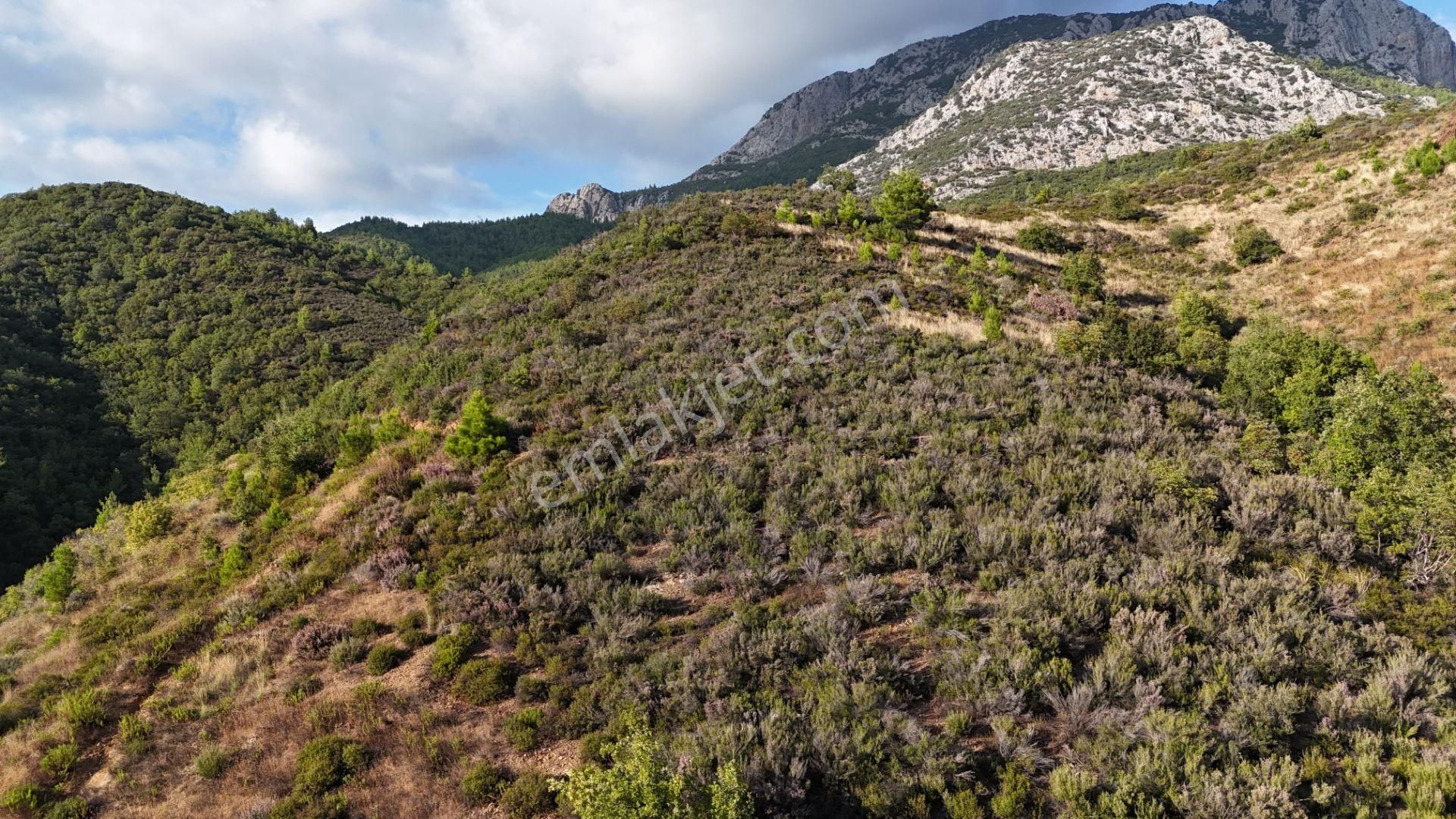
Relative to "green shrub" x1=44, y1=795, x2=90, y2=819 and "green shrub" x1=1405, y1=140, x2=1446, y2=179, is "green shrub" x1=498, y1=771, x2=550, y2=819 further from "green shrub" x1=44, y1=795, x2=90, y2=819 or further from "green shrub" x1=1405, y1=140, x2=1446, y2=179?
"green shrub" x1=1405, y1=140, x2=1446, y2=179

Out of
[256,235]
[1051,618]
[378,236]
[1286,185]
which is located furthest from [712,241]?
[378,236]

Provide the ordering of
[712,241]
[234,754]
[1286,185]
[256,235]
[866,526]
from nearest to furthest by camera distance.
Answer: [234,754], [866,526], [712,241], [1286,185], [256,235]

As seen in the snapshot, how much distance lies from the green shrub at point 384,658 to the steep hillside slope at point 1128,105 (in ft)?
387

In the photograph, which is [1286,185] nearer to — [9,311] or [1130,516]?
[1130,516]

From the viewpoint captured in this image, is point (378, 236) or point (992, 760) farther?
point (378, 236)

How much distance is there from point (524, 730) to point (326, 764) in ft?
7.28

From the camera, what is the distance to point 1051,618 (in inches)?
278

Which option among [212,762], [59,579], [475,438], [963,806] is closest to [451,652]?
[212,762]

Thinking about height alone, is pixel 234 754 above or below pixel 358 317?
below

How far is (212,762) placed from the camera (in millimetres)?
6625

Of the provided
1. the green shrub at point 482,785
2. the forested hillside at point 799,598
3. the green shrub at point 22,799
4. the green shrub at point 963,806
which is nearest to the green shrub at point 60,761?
the forested hillside at point 799,598

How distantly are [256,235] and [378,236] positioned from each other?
255ft

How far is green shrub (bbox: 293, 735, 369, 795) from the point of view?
621 centimetres

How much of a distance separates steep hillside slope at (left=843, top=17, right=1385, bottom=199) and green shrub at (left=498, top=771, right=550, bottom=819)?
390 ft
